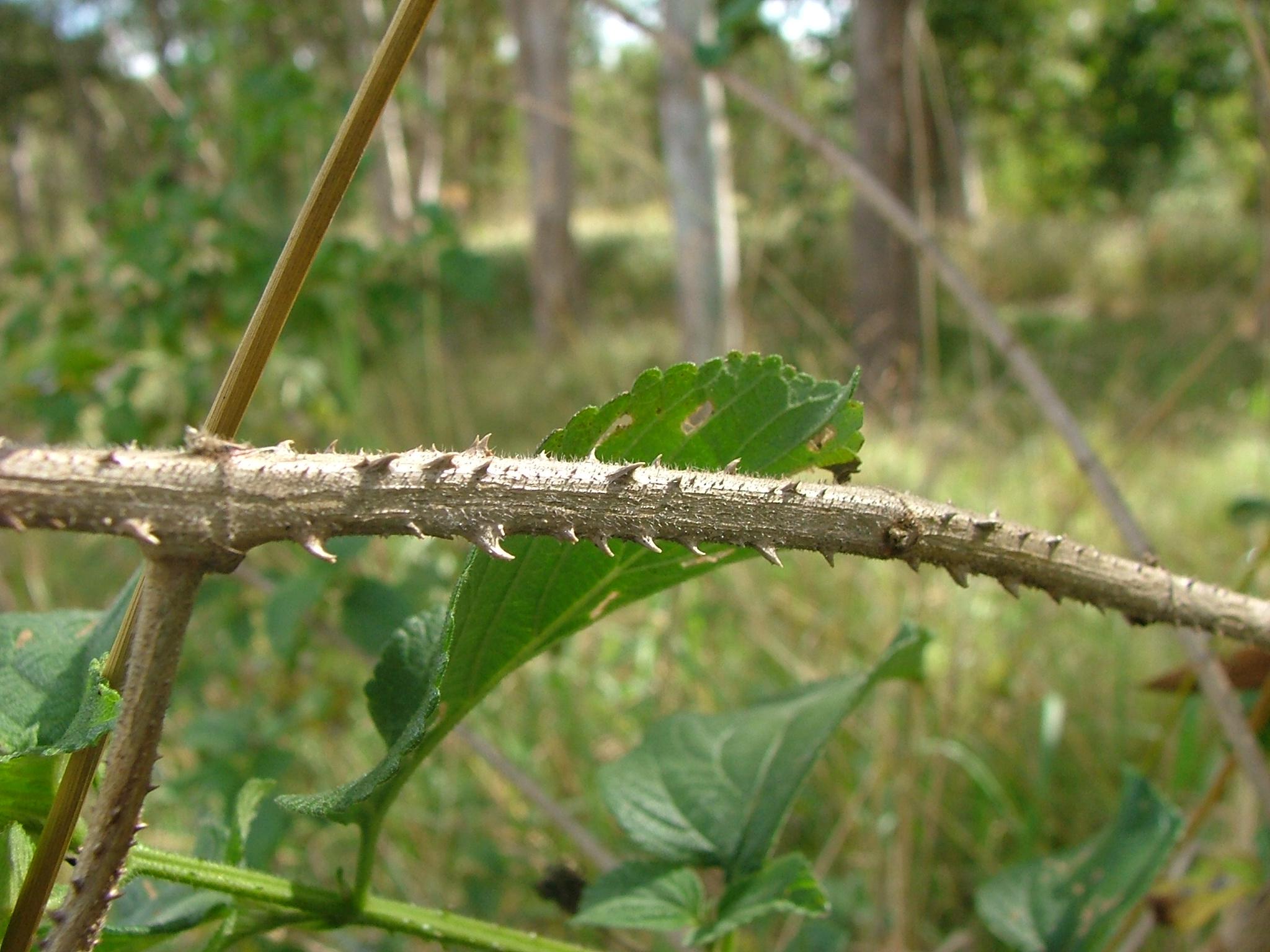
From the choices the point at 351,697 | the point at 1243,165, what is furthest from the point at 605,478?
the point at 1243,165

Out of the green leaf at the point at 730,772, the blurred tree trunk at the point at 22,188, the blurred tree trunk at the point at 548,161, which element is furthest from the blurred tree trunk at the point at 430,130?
the blurred tree trunk at the point at 22,188

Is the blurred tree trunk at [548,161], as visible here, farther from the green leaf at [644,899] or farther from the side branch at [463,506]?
the side branch at [463,506]

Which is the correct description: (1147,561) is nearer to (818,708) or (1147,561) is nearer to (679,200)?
(818,708)

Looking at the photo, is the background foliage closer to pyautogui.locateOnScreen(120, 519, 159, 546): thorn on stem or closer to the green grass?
the green grass

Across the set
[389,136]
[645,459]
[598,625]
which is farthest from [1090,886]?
Result: [389,136]

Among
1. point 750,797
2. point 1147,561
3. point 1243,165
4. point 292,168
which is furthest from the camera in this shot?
point 1243,165

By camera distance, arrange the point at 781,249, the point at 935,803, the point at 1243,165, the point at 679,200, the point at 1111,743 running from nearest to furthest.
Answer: the point at 935,803 < the point at 1111,743 < the point at 679,200 < the point at 781,249 < the point at 1243,165
